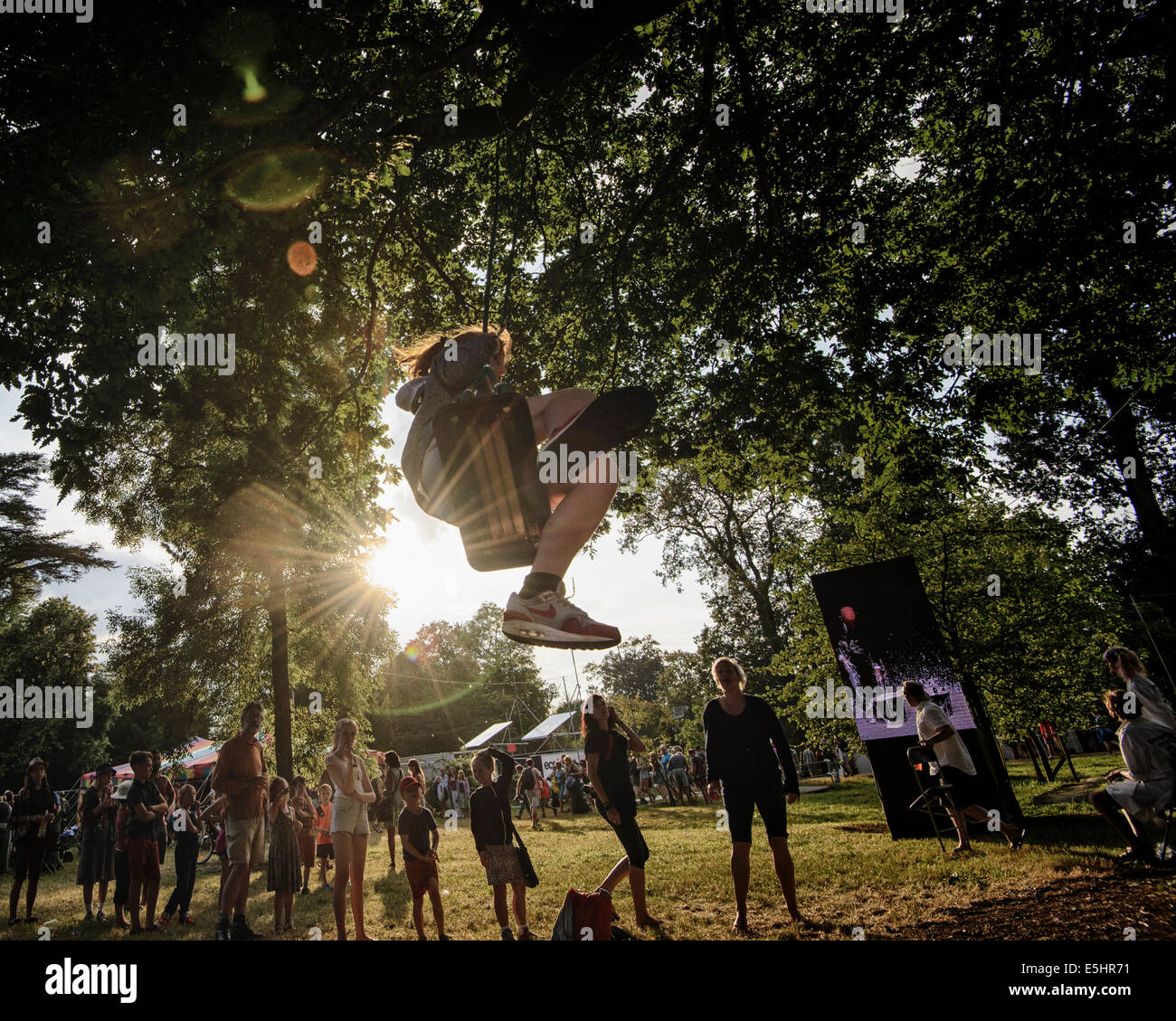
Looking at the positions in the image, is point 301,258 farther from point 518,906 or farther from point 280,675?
point 280,675

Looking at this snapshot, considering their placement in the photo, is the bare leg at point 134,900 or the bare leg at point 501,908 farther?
the bare leg at point 134,900

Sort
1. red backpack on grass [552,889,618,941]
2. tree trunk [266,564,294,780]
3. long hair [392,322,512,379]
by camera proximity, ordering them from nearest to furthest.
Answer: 1. long hair [392,322,512,379]
2. red backpack on grass [552,889,618,941]
3. tree trunk [266,564,294,780]

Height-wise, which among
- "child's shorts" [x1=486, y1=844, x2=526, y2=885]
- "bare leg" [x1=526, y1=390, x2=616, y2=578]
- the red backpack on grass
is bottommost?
"child's shorts" [x1=486, y1=844, x2=526, y2=885]

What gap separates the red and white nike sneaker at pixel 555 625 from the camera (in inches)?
129

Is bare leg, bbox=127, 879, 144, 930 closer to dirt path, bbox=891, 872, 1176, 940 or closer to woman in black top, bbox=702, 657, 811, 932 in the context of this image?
woman in black top, bbox=702, 657, 811, 932

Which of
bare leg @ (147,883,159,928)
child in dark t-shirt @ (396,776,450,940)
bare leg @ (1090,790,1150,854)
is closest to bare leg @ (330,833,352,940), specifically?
child in dark t-shirt @ (396,776,450,940)

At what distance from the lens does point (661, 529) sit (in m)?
34.4

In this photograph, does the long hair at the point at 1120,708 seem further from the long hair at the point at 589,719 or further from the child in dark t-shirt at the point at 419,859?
the child in dark t-shirt at the point at 419,859

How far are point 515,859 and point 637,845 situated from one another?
141 centimetres

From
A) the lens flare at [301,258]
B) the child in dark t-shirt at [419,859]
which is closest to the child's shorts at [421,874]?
the child in dark t-shirt at [419,859]

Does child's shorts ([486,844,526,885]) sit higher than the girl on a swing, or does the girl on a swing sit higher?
the girl on a swing

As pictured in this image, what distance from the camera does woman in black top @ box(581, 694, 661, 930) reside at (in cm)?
659

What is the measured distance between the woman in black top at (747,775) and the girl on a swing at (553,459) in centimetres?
363

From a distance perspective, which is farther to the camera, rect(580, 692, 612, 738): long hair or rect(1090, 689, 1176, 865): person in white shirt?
rect(580, 692, 612, 738): long hair
